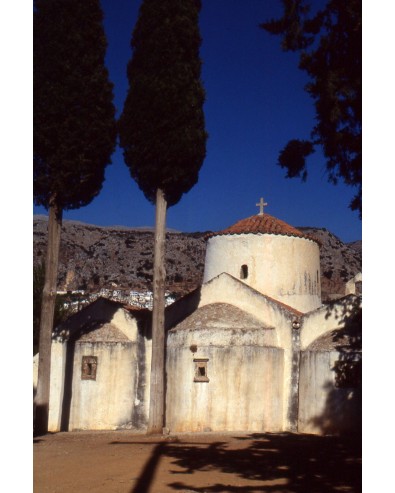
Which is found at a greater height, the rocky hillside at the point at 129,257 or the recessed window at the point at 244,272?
the rocky hillside at the point at 129,257

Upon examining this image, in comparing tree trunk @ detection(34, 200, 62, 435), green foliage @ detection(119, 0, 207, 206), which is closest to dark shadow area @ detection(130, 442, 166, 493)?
tree trunk @ detection(34, 200, 62, 435)

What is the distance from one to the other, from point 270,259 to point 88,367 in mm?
7732

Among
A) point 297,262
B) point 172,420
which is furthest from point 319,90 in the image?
point 297,262

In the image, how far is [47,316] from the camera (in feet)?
55.3

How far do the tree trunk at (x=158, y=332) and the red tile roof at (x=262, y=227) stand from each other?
5987 mm

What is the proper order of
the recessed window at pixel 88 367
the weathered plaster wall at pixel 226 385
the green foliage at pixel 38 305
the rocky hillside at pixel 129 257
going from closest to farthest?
the weathered plaster wall at pixel 226 385 → the recessed window at pixel 88 367 → the green foliage at pixel 38 305 → the rocky hillside at pixel 129 257

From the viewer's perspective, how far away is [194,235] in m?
63.2

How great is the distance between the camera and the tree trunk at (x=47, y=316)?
54.8 feet

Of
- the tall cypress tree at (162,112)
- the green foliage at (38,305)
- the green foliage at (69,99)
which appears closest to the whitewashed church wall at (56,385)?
the tall cypress tree at (162,112)

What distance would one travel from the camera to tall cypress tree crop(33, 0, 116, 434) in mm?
15250

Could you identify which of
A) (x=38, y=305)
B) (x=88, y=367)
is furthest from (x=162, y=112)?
(x=38, y=305)

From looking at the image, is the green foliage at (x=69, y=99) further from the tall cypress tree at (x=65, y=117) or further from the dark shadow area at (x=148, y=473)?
the dark shadow area at (x=148, y=473)
